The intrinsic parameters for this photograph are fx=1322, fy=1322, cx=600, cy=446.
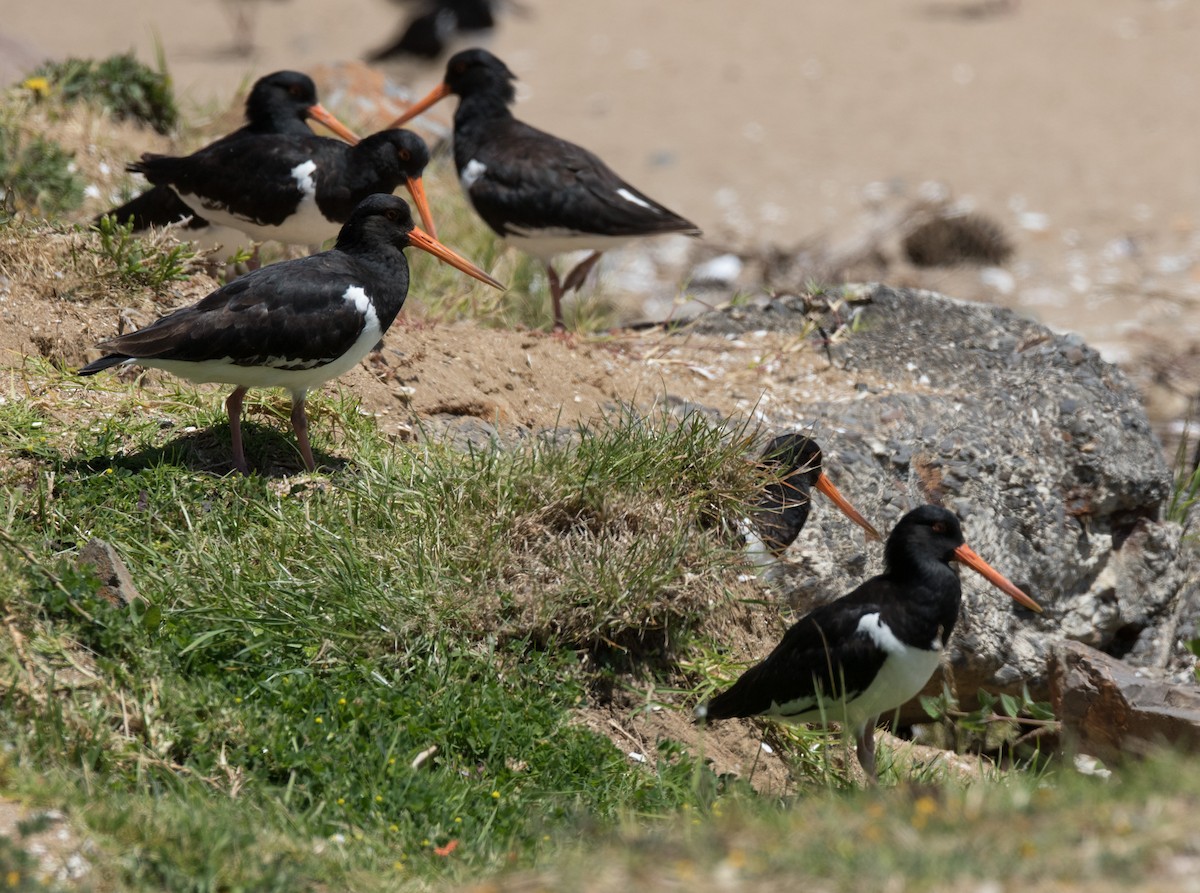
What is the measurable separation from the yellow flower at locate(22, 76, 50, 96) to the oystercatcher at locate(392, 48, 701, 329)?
118 inches

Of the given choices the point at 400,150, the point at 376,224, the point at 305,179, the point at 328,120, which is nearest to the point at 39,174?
the point at 328,120

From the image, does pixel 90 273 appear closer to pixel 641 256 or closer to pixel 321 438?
pixel 321 438

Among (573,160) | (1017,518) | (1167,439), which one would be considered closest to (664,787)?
(1017,518)

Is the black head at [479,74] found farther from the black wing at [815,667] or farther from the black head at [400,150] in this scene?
the black wing at [815,667]

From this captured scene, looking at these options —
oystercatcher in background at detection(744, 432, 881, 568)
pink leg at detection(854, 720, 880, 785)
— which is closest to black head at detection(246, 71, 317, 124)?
oystercatcher in background at detection(744, 432, 881, 568)

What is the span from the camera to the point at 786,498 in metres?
5.61

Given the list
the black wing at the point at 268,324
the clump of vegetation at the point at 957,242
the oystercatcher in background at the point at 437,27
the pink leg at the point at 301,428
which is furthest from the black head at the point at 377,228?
the oystercatcher in background at the point at 437,27

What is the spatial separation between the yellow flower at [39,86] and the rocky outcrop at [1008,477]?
16.5 feet

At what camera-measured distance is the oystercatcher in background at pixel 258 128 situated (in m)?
7.24

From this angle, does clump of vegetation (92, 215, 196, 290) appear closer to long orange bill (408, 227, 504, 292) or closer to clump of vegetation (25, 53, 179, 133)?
long orange bill (408, 227, 504, 292)

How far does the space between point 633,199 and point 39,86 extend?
424 cm

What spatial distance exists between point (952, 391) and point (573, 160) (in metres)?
2.60

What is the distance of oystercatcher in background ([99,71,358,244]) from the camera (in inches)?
285

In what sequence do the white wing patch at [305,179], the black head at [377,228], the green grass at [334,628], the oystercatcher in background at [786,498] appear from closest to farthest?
the green grass at [334,628] < the oystercatcher in background at [786,498] < the black head at [377,228] < the white wing patch at [305,179]
